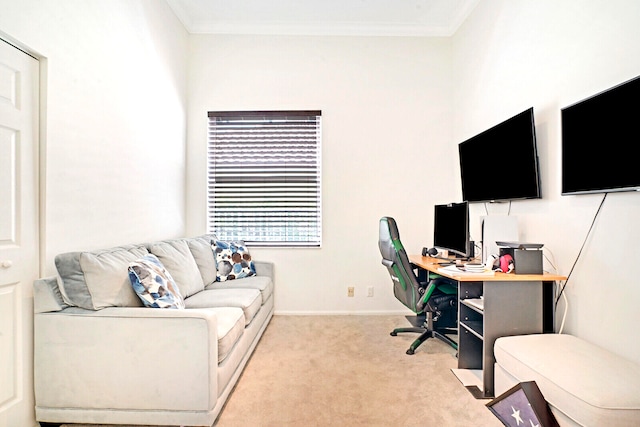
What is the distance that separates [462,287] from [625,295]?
0.90 m

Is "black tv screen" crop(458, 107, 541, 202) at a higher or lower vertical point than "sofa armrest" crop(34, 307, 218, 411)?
higher

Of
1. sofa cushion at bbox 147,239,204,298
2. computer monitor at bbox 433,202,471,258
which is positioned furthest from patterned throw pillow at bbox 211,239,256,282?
computer monitor at bbox 433,202,471,258

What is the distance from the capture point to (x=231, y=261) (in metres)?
3.68

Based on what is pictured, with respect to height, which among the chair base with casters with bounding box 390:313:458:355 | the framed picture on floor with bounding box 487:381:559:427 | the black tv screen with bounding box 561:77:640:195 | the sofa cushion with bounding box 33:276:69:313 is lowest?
the chair base with casters with bounding box 390:313:458:355

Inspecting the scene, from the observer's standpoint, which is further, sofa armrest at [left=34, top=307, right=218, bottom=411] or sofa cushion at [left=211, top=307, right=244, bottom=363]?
sofa cushion at [left=211, top=307, right=244, bottom=363]

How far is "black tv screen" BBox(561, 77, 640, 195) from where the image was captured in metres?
1.82

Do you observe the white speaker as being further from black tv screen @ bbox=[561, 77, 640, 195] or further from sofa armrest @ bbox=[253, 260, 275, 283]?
sofa armrest @ bbox=[253, 260, 275, 283]

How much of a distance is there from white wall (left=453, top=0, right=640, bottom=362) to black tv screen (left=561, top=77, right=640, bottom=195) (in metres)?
0.04

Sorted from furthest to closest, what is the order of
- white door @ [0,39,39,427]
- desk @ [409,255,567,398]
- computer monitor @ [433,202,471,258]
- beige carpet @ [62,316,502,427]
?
computer monitor @ [433,202,471,258], desk @ [409,255,567,398], beige carpet @ [62,316,502,427], white door @ [0,39,39,427]

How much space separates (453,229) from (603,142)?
1.38 metres

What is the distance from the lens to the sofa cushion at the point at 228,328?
2.06m

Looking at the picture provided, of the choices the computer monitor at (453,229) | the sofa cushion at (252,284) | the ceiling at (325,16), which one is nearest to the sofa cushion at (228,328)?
the sofa cushion at (252,284)

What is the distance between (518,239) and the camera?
2828 millimetres

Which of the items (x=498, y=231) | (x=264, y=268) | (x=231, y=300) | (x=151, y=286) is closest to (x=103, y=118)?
(x=151, y=286)
